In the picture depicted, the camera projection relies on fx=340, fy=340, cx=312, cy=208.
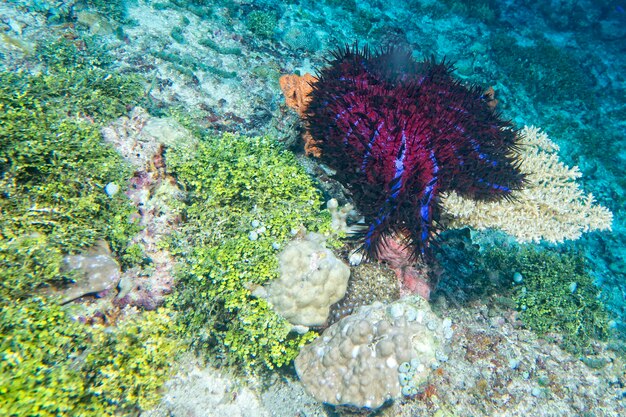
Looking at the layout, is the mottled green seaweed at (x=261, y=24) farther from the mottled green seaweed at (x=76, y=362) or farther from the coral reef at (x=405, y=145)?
the mottled green seaweed at (x=76, y=362)

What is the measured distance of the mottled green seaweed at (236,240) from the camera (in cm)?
349

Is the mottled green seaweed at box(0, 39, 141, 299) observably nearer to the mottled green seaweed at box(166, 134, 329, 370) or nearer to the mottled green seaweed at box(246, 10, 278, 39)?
the mottled green seaweed at box(166, 134, 329, 370)

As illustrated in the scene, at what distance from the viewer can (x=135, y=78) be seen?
205 inches

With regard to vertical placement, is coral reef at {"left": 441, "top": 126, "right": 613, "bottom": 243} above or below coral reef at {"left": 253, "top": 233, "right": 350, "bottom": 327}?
above

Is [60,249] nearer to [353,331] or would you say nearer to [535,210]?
[353,331]

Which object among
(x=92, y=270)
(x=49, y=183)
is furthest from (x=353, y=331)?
(x=49, y=183)

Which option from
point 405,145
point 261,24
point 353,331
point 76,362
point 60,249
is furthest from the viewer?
point 261,24

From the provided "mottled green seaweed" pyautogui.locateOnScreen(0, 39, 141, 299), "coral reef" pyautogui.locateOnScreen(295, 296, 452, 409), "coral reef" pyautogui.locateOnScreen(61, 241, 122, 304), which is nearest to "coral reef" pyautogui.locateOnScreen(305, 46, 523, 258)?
"coral reef" pyautogui.locateOnScreen(295, 296, 452, 409)

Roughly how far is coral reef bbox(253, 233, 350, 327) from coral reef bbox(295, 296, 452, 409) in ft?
0.98

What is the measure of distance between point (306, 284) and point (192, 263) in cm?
128

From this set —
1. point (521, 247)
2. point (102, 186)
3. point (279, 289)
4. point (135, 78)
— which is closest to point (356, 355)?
point (279, 289)

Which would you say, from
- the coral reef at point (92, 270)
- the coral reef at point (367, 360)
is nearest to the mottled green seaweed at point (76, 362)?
the coral reef at point (92, 270)

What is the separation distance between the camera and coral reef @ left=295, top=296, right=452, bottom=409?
3.43 metres

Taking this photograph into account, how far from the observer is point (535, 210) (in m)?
4.31
